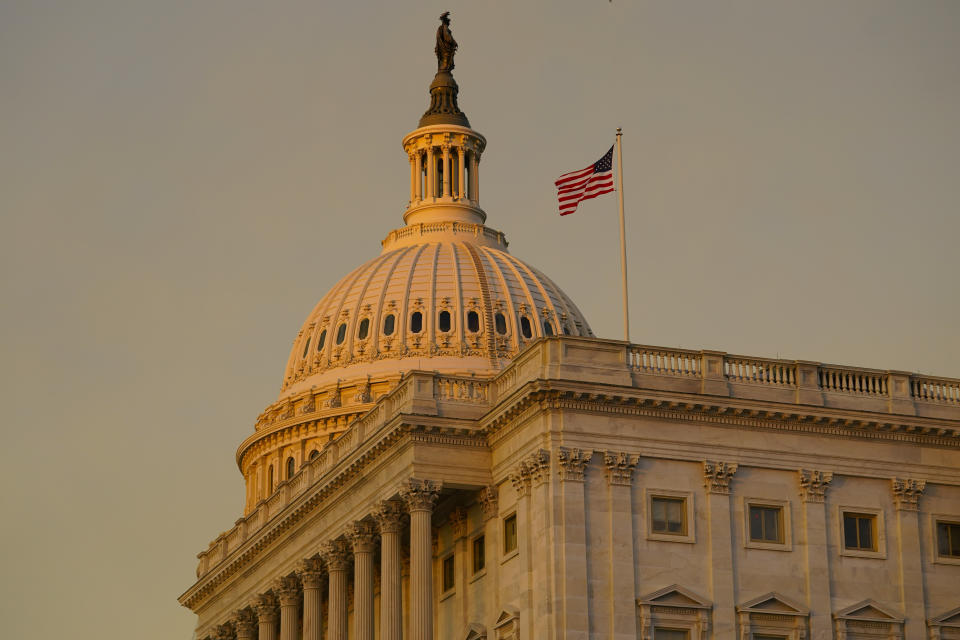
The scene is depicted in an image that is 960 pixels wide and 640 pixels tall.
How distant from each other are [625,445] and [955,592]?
14842mm

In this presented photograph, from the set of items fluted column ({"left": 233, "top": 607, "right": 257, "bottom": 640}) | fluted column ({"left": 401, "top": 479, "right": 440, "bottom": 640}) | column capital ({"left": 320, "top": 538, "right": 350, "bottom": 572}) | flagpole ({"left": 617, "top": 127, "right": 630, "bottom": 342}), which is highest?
flagpole ({"left": 617, "top": 127, "right": 630, "bottom": 342})

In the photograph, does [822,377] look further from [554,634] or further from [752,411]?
[554,634]

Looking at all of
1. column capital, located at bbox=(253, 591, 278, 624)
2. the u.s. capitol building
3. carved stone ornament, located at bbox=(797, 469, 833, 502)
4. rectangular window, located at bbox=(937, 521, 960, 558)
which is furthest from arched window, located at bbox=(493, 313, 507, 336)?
carved stone ornament, located at bbox=(797, 469, 833, 502)

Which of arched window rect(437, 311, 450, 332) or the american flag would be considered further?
arched window rect(437, 311, 450, 332)

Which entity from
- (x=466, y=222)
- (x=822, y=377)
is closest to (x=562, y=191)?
(x=822, y=377)

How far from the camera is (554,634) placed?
243ft

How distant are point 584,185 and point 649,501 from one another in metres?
17.7

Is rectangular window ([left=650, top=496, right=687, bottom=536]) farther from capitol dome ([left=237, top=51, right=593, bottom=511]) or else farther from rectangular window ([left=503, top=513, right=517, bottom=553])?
capitol dome ([left=237, top=51, right=593, bottom=511])

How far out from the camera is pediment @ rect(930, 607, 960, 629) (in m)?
79.6

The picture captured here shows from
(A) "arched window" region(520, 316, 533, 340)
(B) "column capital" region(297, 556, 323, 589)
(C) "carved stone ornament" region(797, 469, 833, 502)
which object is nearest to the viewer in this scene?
(C) "carved stone ornament" region(797, 469, 833, 502)

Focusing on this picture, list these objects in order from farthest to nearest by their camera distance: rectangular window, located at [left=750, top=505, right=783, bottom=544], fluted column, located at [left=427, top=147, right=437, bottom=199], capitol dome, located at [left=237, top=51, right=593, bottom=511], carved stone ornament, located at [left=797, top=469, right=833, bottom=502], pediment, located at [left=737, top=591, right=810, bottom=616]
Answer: fluted column, located at [left=427, top=147, right=437, bottom=199] → capitol dome, located at [left=237, top=51, right=593, bottom=511] → carved stone ornament, located at [left=797, top=469, right=833, bottom=502] → rectangular window, located at [left=750, top=505, right=783, bottom=544] → pediment, located at [left=737, top=591, right=810, bottom=616]

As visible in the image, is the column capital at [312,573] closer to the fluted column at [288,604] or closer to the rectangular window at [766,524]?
the fluted column at [288,604]

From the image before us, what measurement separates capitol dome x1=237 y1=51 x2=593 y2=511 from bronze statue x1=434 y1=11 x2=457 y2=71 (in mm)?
3578

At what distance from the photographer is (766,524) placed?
3105 inches
